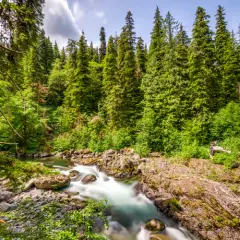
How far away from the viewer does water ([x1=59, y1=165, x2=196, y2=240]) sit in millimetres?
8109

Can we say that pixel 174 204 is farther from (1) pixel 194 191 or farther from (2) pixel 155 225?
(2) pixel 155 225

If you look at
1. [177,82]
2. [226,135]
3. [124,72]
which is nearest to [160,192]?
[226,135]

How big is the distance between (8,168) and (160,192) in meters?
9.76

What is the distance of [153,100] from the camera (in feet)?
66.1

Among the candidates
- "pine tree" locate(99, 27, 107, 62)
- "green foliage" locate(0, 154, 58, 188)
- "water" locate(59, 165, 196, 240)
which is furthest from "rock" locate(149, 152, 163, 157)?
"pine tree" locate(99, 27, 107, 62)

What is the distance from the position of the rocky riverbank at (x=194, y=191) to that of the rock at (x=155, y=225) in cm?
95

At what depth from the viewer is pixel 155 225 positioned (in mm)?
8422

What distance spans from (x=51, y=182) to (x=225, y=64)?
23.2 m

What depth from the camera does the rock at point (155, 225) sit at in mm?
8305

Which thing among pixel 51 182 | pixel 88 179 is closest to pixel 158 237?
pixel 88 179

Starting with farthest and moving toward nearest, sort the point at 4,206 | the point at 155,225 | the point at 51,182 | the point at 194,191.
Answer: the point at 51,182 → the point at 194,191 → the point at 4,206 → the point at 155,225

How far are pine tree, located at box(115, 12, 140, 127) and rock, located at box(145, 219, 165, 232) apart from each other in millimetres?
13591

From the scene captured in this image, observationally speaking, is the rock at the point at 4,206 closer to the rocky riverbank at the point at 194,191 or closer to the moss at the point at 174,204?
the rocky riverbank at the point at 194,191

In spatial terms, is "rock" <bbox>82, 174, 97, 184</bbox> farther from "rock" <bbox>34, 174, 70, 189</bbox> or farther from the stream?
"rock" <bbox>34, 174, 70, 189</bbox>
